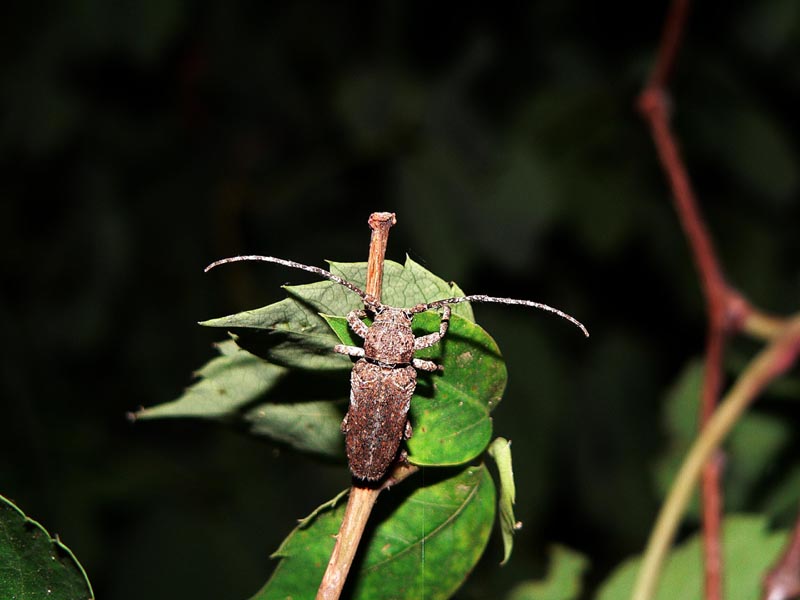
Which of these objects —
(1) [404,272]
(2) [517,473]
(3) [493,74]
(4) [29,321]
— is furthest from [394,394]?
(4) [29,321]

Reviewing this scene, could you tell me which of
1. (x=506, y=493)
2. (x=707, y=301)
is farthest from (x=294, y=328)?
(x=707, y=301)

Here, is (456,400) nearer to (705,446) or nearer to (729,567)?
(705,446)

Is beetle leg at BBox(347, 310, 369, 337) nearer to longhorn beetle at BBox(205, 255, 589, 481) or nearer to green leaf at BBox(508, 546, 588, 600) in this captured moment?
longhorn beetle at BBox(205, 255, 589, 481)

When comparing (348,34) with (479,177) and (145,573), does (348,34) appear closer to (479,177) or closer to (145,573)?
(479,177)

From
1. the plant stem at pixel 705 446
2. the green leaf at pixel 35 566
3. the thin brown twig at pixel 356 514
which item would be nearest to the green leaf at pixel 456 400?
the thin brown twig at pixel 356 514

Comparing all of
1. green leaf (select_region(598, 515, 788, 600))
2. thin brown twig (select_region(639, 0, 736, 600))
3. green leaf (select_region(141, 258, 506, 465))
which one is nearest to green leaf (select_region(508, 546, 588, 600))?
green leaf (select_region(598, 515, 788, 600))

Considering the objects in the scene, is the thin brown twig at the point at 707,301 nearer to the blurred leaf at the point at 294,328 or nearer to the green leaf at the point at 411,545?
the green leaf at the point at 411,545
